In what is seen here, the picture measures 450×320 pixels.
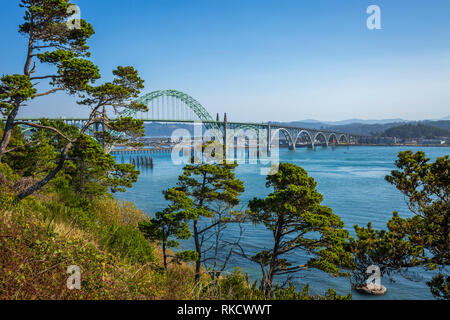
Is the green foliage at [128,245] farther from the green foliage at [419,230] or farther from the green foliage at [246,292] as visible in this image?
the green foliage at [419,230]

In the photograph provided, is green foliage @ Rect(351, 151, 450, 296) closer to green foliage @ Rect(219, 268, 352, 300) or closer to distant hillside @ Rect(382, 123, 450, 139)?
green foliage @ Rect(219, 268, 352, 300)

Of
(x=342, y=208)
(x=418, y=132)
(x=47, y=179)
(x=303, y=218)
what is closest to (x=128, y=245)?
(x=47, y=179)

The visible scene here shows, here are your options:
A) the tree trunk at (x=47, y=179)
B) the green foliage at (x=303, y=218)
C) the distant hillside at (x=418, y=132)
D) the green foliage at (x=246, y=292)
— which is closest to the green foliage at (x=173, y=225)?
the green foliage at (x=303, y=218)

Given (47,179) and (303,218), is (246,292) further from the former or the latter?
(47,179)

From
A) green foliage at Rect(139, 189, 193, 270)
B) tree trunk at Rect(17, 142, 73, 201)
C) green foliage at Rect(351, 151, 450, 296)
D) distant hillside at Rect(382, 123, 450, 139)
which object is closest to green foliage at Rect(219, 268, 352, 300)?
green foliage at Rect(351, 151, 450, 296)

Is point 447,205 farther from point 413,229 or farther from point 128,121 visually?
point 128,121

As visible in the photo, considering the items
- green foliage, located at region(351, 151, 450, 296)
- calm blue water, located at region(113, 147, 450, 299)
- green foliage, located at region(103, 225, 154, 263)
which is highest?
green foliage, located at region(351, 151, 450, 296)

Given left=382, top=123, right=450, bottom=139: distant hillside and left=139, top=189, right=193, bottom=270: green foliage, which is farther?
left=382, top=123, right=450, bottom=139: distant hillside

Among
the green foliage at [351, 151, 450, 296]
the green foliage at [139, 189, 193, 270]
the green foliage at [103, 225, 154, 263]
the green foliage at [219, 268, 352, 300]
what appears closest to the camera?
the green foliage at [219, 268, 352, 300]
